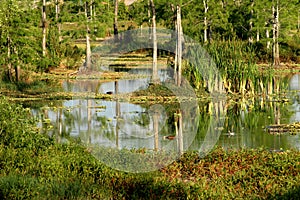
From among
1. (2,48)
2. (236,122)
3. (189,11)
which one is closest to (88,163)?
(236,122)

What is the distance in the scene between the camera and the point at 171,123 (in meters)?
15.6

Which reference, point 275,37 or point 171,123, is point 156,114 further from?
point 275,37

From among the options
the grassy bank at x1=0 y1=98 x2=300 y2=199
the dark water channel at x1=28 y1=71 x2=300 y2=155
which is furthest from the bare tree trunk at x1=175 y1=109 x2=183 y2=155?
the grassy bank at x1=0 y1=98 x2=300 y2=199

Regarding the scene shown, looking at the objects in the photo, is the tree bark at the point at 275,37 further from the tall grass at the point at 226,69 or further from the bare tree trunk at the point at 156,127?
the bare tree trunk at the point at 156,127

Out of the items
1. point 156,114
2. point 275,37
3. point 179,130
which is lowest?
point 179,130

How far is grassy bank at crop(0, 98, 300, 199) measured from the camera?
765cm

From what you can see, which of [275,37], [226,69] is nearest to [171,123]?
[226,69]

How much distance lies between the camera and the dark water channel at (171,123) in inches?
499

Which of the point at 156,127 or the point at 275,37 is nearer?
the point at 156,127

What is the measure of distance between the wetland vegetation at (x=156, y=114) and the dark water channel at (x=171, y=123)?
0.13 feet

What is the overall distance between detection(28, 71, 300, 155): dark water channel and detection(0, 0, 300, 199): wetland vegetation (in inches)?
1.5

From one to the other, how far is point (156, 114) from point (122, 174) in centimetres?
858

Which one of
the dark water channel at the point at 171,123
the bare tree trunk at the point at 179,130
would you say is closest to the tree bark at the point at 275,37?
the dark water channel at the point at 171,123

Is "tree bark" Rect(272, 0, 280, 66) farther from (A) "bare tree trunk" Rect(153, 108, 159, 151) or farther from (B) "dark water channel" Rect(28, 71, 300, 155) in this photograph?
(A) "bare tree trunk" Rect(153, 108, 159, 151)
